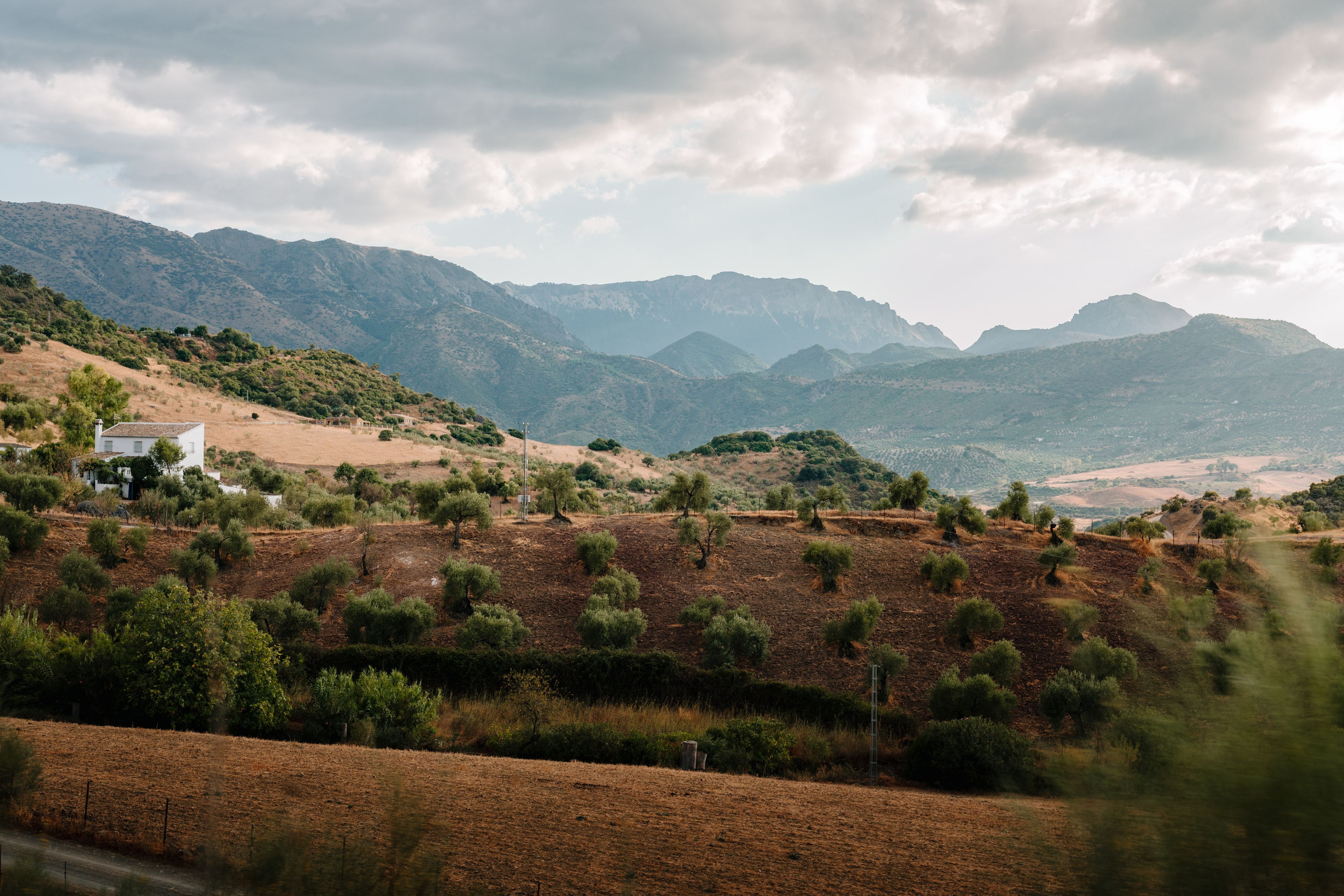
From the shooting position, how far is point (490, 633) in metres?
20.8

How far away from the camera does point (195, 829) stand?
9109mm

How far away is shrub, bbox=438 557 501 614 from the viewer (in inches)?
926

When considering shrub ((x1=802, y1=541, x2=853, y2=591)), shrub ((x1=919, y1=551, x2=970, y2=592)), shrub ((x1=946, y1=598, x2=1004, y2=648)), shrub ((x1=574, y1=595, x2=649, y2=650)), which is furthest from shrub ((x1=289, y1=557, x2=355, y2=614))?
shrub ((x1=919, y1=551, x2=970, y2=592))

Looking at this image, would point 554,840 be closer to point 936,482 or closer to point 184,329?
point 184,329

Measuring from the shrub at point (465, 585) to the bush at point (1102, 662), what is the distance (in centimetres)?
1597

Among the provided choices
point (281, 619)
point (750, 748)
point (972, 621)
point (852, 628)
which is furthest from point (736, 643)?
point (281, 619)

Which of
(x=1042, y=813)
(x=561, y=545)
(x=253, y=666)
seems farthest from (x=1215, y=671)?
(x=561, y=545)

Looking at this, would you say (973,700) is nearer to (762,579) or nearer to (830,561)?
(830,561)

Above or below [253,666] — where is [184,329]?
above

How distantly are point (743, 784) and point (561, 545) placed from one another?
667 inches

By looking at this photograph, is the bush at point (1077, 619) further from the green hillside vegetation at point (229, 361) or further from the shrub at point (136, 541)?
the green hillside vegetation at point (229, 361)

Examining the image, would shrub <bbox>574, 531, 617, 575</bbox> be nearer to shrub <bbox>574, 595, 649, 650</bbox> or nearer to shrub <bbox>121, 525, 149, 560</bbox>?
shrub <bbox>574, 595, 649, 650</bbox>

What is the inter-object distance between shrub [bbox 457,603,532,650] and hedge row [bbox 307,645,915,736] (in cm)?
177

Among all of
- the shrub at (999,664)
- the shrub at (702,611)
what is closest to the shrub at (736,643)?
the shrub at (702,611)
